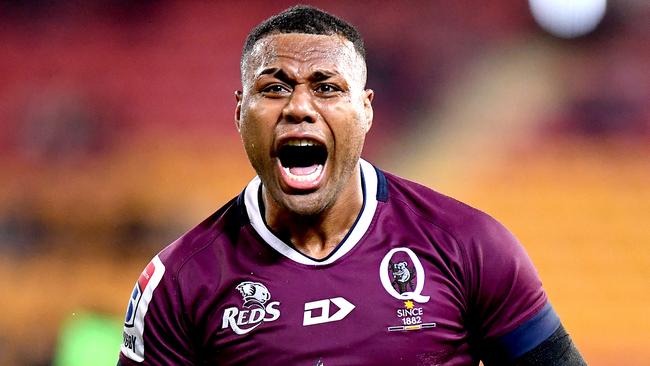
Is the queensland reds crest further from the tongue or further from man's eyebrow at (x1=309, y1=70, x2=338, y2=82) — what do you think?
man's eyebrow at (x1=309, y1=70, x2=338, y2=82)

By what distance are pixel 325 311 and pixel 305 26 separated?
2.20 ft

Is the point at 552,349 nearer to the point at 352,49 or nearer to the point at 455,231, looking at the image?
the point at 455,231

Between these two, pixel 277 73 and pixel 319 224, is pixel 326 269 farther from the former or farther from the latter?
pixel 277 73

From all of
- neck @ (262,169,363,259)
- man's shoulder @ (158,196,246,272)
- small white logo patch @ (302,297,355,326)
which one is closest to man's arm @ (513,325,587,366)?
small white logo patch @ (302,297,355,326)

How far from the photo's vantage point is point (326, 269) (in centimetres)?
201

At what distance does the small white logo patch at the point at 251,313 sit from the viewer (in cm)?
196

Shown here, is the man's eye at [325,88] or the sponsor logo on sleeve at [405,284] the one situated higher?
the man's eye at [325,88]

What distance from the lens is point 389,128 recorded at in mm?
5809

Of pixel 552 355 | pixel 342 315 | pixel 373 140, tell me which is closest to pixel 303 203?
pixel 342 315

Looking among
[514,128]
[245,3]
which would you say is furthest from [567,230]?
[245,3]

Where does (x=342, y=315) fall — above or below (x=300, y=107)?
below

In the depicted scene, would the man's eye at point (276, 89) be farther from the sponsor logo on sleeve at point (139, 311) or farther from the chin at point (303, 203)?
the sponsor logo on sleeve at point (139, 311)

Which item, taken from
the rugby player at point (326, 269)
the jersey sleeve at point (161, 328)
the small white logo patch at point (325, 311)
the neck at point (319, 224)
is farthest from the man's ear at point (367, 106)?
the jersey sleeve at point (161, 328)

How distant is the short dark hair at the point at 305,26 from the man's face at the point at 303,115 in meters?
0.02
